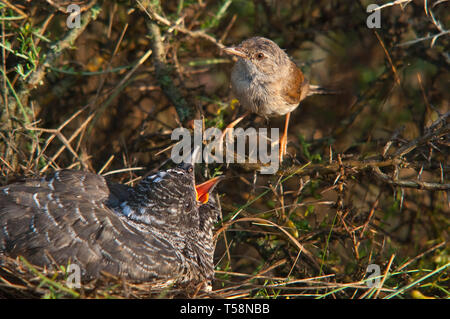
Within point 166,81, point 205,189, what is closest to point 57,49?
point 166,81

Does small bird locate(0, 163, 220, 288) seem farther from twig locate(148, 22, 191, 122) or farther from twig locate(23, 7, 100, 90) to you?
twig locate(23, 7, 100, 90)

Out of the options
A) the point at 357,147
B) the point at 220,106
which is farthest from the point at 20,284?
the point at 357,147

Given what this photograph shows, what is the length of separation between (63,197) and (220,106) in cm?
165

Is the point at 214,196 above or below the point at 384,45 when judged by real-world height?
below

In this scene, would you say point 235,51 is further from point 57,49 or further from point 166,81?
point 57,49

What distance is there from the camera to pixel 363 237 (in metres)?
3.55

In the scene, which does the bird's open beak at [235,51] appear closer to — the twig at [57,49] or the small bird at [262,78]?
the small bird at [262,78]

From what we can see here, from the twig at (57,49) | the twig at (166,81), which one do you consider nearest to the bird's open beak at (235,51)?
the twig at (166,81)

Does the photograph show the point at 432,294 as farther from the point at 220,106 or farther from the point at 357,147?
Answer: the point at 220,106

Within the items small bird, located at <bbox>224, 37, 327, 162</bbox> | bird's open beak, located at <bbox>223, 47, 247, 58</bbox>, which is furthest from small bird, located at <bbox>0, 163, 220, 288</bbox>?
bird's open beak, located at <bbox>223, 47, 247, 58</bbox>

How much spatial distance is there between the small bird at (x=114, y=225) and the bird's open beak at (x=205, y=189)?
0.01 metres

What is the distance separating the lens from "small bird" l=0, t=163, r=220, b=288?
9.27 feet

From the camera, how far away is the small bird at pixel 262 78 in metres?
3.72

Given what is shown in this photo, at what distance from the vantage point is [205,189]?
3592mm
